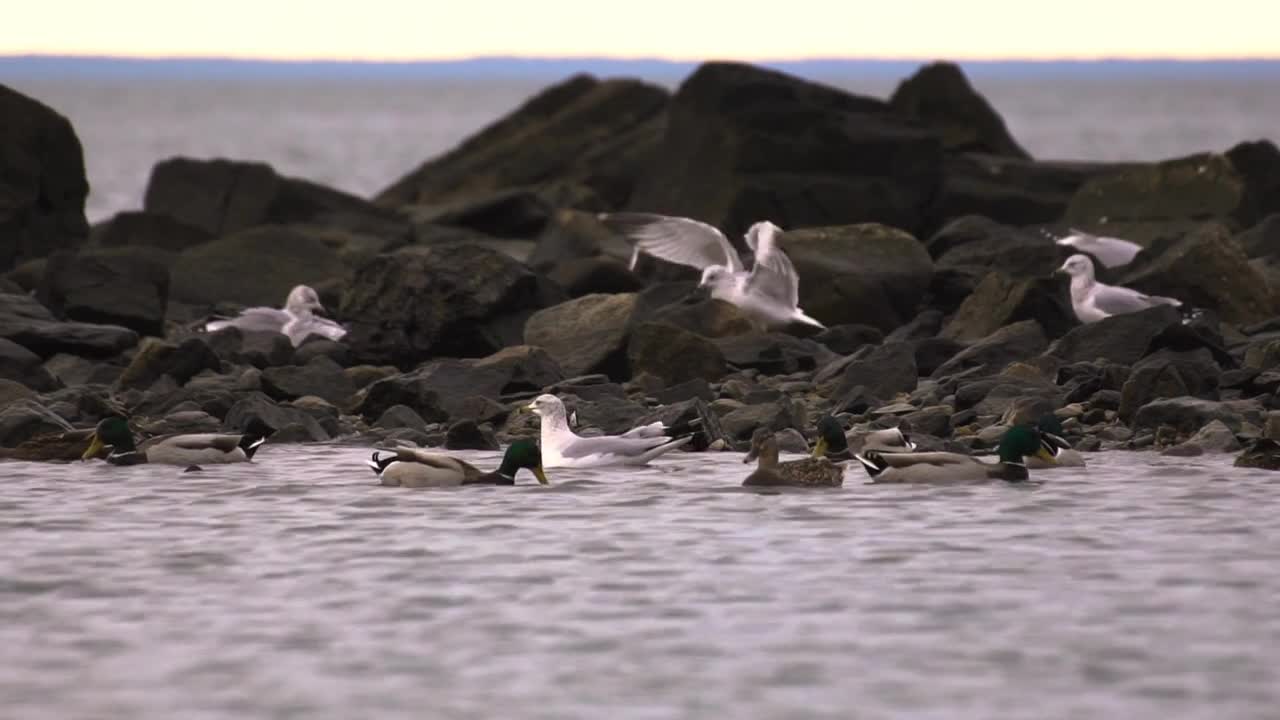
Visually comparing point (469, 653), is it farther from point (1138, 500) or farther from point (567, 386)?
point (567, 386)

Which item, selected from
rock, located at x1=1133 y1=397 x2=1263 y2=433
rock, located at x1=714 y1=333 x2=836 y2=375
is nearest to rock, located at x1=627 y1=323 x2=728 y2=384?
rock, located at x1=714 y1=333 x2=836 y2=375

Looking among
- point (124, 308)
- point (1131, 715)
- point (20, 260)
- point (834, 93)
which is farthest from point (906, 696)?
point (834, 93)

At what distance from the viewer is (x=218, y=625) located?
10.9 metres

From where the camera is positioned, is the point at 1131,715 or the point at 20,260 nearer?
the point at 1131,715

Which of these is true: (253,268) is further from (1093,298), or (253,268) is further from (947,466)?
(947,466)

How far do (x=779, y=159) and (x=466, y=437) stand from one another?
16.4 meters

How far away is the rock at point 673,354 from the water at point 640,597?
4.25m

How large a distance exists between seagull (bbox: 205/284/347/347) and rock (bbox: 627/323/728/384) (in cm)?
425

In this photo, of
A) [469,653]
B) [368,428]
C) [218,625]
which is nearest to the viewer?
[469,653]

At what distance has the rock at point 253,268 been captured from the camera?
29.4 m

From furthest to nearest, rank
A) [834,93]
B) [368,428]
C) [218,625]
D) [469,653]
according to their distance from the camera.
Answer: [834,93], [368,428], [218,625], [469,653]

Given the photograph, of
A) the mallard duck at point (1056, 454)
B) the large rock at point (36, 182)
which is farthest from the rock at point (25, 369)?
the large rock at point (36, 182)

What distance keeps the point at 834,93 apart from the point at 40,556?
24643 mm

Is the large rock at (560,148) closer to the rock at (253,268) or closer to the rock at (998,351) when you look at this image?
the rock at (253,268)
